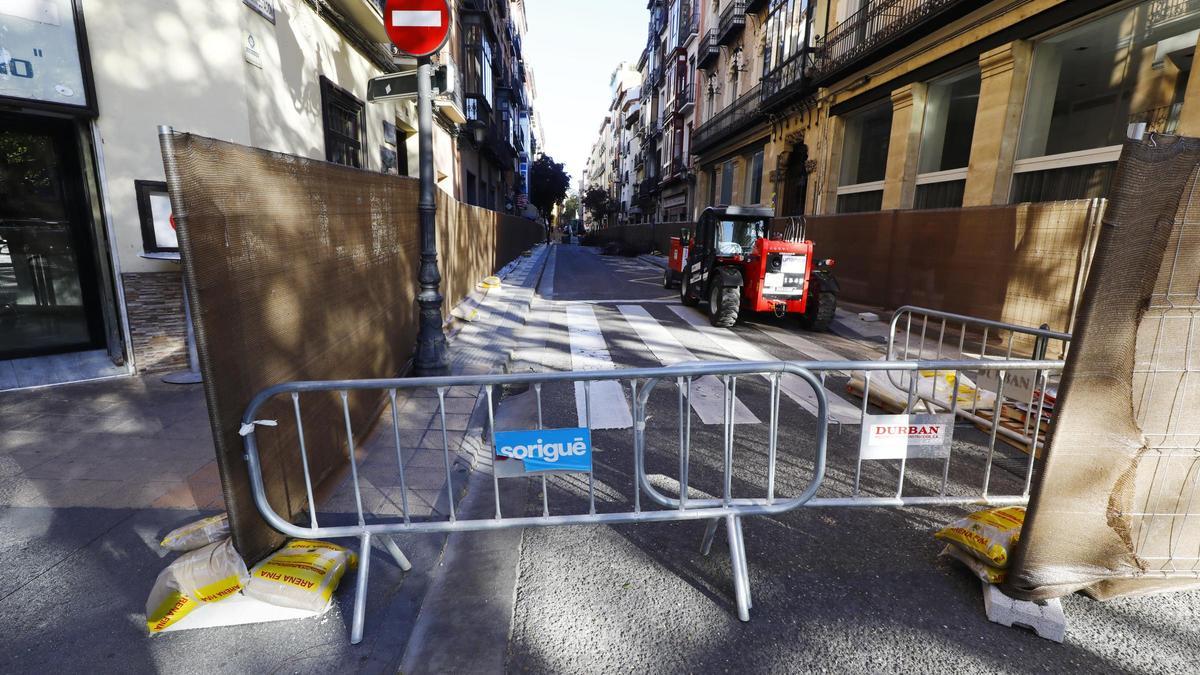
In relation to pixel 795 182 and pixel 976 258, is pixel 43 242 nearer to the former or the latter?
pixel 976 258

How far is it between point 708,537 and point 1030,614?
55.1 inches

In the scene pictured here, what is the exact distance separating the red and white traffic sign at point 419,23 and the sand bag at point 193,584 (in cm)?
431

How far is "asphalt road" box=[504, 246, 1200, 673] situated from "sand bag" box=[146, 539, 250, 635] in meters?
1.27

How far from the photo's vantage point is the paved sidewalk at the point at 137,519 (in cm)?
218

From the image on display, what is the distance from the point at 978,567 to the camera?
2570mm

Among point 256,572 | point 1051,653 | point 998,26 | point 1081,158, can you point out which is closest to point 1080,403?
point 1051,653

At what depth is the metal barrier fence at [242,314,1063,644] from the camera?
2.45m

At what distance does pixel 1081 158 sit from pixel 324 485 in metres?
11.9

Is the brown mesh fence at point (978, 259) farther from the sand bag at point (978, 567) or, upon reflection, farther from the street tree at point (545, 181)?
the street tree at point (545, 181)

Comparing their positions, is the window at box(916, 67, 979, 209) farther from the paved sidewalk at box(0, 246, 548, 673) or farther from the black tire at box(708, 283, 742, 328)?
the paved sidewalk at box(0, 246, 548, 673)

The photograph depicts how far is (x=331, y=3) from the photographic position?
26.3 ft

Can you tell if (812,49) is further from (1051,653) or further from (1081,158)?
(1051,653)

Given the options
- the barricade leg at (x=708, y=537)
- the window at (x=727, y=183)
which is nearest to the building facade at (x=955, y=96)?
the barricade leg at (x=708, y=537)

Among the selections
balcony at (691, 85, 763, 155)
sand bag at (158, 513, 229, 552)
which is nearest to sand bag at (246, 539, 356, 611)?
sand bag at (158, 513, 229, 552)
